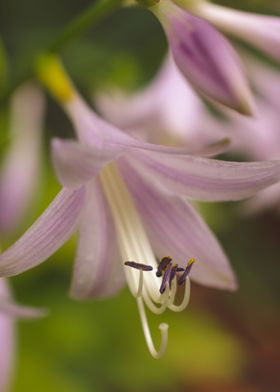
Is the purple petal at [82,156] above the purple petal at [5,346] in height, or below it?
above

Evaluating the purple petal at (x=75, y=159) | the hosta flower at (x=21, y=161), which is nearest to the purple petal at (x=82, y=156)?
the purple petal at (x=75, y=159)

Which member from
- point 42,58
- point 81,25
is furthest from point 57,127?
point 81,25

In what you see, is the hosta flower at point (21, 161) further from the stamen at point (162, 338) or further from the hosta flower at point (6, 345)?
the stamen at point (162, 338)

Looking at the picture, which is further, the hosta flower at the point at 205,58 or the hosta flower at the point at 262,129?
the hosta flower at the point at 262,129

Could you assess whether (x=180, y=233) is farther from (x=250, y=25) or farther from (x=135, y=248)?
(x=250, y=25)

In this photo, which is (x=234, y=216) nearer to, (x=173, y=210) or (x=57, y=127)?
(x=57, y=127)

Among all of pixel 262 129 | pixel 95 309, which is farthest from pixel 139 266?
pixel 95 309
